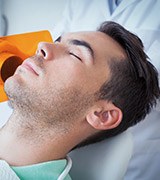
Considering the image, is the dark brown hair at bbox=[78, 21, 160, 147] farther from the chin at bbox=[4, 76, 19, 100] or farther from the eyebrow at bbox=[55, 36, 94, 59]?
the chin at bbox=[4, 76, 19, 100]

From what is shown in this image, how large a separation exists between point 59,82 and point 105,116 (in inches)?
7.3

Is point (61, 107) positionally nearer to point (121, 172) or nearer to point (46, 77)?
point (46, 77)

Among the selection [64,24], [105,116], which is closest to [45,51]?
[105,116]

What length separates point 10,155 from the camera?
39.7 inches

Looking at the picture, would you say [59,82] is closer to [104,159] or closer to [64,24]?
[104,159]

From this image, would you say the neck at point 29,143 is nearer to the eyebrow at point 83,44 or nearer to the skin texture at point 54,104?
the skin texture at point 54,104

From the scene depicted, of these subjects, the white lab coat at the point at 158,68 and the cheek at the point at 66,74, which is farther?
the white lab coat at the point at 158,68

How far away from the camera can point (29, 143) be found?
1.01 meters

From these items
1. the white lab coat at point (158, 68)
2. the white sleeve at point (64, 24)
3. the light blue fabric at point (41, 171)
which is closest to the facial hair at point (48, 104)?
the light blue fabric at point (41, 171)

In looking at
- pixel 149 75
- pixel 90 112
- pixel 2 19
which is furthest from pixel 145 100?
pixel 2 19

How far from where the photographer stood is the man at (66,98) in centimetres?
99

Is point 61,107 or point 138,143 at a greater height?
point 61,107

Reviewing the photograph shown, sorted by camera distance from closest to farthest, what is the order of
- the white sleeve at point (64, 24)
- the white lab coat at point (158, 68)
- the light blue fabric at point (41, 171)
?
the light blue fabric at point (41, 171)
the white lab coat at point (158, 68)
the white sleeve at point (64, 24)

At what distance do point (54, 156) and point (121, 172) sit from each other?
219 mm
